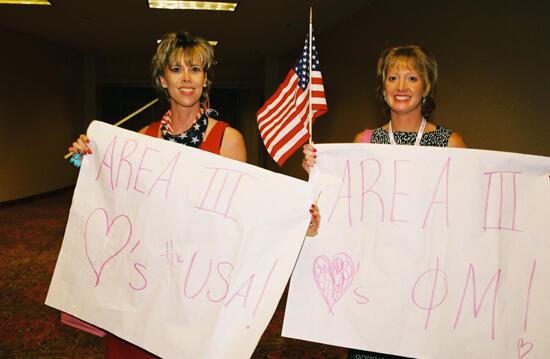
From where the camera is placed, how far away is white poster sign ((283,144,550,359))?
45.1 inches

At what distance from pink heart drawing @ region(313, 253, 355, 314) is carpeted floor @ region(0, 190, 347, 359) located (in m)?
1.39

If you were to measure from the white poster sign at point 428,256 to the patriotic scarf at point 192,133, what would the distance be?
485 mm

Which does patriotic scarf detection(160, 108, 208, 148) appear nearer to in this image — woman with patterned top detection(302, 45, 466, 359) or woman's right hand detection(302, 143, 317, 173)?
woman's right hand detection(302, 143, 317, 173)

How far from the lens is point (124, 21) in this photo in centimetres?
773

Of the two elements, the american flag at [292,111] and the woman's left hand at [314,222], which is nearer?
the woman's left hand at [314,222]

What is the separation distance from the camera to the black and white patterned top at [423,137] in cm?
143

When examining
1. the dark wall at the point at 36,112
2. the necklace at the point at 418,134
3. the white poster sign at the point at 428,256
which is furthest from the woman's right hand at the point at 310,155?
the dark wall at the point at 36,112

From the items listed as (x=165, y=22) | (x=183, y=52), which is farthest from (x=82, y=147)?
(x=165, y=22)

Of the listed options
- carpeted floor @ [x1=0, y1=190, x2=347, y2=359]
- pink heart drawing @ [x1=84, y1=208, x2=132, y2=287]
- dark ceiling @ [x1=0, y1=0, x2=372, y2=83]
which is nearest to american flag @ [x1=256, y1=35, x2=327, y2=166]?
pink heart drawing @ [x1=84, y1=208, x2=132, y2=287]

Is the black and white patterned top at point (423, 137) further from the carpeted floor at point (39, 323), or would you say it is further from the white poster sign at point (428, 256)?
the carpeted floor at point (39, 323)

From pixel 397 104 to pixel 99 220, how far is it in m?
1.11

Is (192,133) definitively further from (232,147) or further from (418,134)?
(418,134)

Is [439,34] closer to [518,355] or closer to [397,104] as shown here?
[397,104]

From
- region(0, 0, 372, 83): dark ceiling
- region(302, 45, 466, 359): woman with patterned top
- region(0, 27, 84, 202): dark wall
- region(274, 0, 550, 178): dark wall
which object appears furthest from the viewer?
region(0, 27, 84, 202): dark wall
